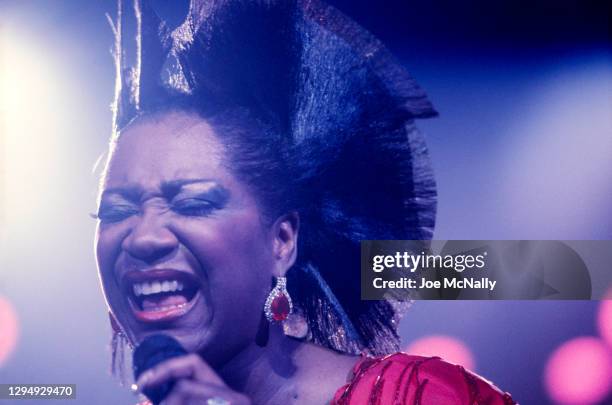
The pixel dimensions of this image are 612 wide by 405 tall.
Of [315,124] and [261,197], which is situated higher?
[315,124]

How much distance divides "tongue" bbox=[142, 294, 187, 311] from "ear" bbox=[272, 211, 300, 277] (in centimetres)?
33

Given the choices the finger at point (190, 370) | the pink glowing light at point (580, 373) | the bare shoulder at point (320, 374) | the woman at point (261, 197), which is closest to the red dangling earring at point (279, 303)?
the woman at point (261, 197)

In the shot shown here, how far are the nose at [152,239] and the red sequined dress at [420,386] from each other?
0.74m

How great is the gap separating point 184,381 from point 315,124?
0.96 m

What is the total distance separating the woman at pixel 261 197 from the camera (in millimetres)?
2006

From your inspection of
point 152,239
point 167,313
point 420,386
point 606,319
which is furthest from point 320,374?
point 606,319

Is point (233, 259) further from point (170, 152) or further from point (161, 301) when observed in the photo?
point (170, 152)

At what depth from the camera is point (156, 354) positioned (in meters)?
2.06

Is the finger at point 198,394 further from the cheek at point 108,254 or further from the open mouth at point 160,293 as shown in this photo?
the cheek at point 108,254

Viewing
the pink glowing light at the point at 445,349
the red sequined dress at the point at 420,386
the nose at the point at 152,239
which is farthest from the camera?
the pink glowing light at the point at 445,349

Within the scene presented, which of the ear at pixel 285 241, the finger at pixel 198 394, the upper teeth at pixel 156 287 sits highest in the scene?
the ear at pixel 285 241

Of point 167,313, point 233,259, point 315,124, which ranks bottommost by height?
point 167,313

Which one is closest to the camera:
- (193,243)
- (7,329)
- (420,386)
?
(420,386)

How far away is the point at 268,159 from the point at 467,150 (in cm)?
70
